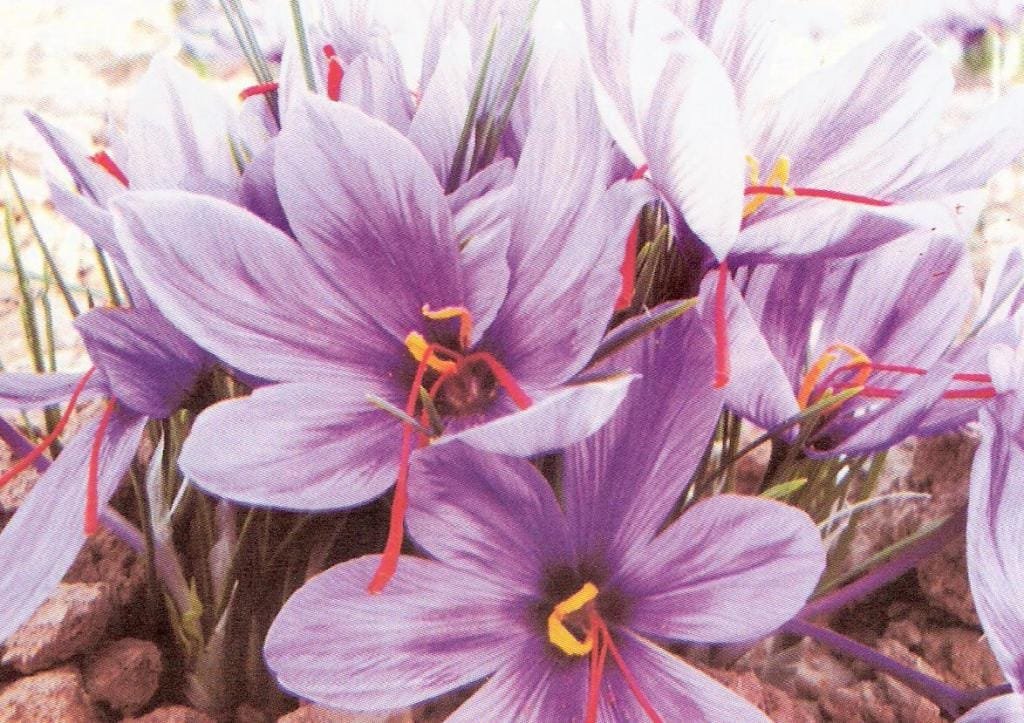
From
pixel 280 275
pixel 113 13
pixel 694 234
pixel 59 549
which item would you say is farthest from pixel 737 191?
pixel 113 13

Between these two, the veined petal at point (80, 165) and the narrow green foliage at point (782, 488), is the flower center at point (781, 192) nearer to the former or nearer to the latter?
the narrow green foliage at point (782, 488)

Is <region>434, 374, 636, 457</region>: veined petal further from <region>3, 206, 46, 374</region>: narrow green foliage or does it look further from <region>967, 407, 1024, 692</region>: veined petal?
<region>3, 206, 46, 374</region>: narrow green foliage

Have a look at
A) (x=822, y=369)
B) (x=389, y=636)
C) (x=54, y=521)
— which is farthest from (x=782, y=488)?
(x=54, y=521)

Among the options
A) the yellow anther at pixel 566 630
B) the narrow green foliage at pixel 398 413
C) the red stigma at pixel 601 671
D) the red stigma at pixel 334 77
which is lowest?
the red stigma at pixel 601 671

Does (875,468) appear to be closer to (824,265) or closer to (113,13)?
(824,265)

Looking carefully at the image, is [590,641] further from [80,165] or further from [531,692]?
[80,165]

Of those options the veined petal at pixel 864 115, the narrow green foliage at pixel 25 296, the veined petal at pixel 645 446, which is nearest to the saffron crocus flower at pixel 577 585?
the veined petal at pixel 645 446

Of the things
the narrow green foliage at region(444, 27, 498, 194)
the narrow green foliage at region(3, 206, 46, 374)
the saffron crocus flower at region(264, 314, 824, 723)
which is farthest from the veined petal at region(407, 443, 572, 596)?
the narrow green foliage at region(3, 206, 46, 374)

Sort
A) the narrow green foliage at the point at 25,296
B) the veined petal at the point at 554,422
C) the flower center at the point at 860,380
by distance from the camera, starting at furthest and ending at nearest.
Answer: the narrow green foliage at the point at 25,296 < the flower center at the point at 860,380 < the veined petal at the point at 554,422
